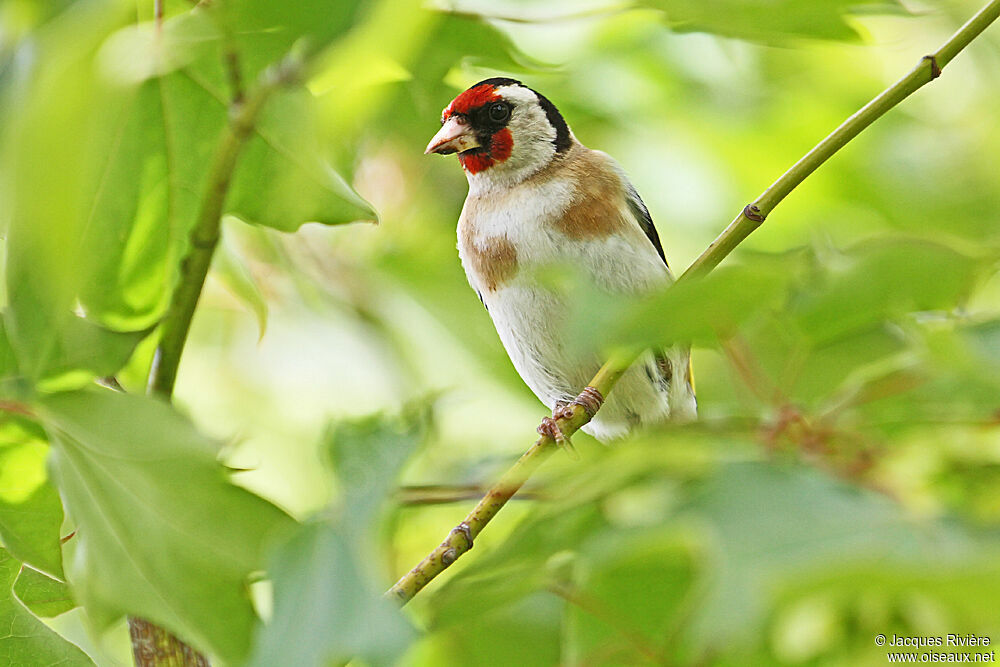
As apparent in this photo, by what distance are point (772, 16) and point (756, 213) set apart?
0.36 ft

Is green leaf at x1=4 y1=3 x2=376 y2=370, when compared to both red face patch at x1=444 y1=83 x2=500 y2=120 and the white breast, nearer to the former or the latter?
the white breast

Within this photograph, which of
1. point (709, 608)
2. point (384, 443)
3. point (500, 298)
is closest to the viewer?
point (709, 608)

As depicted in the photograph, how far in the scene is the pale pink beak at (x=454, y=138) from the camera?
1.22 metres

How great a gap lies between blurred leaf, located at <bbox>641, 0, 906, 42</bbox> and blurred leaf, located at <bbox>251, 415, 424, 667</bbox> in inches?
10.8

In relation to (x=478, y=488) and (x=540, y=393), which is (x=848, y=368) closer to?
(x=478, y=488)

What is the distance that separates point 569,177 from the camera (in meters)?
1.32

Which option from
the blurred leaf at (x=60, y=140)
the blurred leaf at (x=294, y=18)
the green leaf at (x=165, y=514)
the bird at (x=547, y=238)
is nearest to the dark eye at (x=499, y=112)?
the bird at (x=547, y=238)

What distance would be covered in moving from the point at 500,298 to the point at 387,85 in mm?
442

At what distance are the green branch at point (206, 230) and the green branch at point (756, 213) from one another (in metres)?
0.23

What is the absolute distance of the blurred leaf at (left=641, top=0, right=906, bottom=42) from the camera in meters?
0.55

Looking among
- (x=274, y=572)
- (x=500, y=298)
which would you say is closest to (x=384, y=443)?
(x=274, y=572)

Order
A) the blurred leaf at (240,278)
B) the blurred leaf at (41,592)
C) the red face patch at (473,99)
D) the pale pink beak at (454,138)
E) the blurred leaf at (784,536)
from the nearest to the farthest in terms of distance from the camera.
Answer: the blurred leaf at (784,536)
the blurred leaf at (41,592)
the blurred leaf at (240,278)
the pale pink beak at (454,138)
the red face patch at (473,99)

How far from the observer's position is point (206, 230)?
67cm

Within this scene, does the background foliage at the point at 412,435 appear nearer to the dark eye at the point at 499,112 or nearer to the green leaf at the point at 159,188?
the green leaf at the point at 159,188
